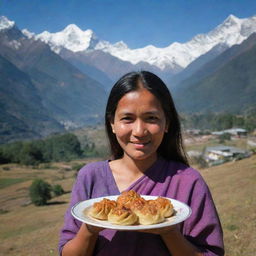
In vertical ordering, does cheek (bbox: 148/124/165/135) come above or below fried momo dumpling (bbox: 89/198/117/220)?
above

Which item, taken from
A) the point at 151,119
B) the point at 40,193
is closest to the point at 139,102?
the point at 151,119

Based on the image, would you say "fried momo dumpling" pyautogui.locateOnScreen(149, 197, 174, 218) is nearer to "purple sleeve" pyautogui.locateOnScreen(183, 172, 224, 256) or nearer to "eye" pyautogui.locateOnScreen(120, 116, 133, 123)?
"purple sleeve" pyautogui.locateOnScreen(183, 172, 224, 256)

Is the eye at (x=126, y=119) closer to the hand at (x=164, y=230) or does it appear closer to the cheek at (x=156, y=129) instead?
the cheek at (x=156, y=129)

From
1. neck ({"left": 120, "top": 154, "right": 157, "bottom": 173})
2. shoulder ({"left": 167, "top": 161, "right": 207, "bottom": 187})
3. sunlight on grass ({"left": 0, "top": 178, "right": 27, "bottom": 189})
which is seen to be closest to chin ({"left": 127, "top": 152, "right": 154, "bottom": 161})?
neck ({"left": 120, "top": 154, "right": 157, "bottom": 173})

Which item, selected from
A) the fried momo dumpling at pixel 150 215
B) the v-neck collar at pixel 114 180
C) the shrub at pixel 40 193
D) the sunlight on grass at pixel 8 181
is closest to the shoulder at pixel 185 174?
the v-neck collar at pixel 114 180

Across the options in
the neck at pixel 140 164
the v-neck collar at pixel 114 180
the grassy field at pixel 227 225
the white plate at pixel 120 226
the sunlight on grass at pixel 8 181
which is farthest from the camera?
the sunlight on grass at pixel 8 181

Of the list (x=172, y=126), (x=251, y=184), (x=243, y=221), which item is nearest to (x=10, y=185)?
(x=251, y=184)
